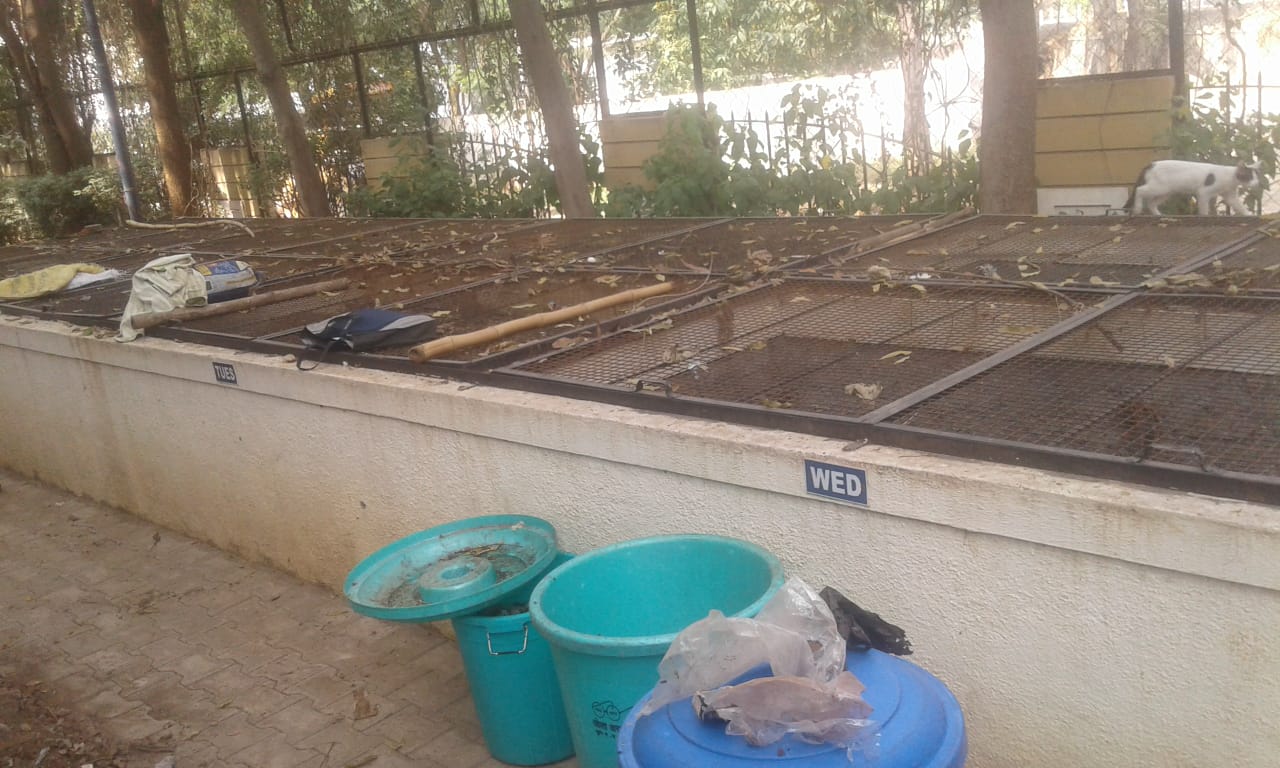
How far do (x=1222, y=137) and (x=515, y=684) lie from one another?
644 centimetres

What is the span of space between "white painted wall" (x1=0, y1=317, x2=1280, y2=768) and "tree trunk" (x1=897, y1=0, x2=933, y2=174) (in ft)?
20.8

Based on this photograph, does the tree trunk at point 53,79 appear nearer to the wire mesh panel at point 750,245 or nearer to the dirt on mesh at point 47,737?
the wire mesh panel at point 750,245

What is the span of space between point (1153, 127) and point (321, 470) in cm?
629

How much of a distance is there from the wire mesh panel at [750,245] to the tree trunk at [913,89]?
9.28 feet

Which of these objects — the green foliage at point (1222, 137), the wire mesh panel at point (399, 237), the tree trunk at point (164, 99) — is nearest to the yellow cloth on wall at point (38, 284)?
the wire mesh panel at point (399, 237)

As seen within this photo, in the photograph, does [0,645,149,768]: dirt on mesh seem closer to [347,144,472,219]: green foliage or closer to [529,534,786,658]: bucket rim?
[529,534,786,658]: bucket rim

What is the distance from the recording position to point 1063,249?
17.7 feet

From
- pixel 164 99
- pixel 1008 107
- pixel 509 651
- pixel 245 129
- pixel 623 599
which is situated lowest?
pixel 509 651

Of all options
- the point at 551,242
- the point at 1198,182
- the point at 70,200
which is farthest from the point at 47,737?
the point at 70,200

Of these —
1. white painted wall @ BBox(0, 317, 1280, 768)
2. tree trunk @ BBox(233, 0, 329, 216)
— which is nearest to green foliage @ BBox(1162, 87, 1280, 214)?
white painted wall @ BBox(0, 317, 1280, 768)

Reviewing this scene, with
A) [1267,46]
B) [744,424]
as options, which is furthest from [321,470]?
[1267,46]

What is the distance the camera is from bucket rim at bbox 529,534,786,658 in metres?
2.82

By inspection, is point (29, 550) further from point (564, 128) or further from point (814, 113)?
point (814, 113)

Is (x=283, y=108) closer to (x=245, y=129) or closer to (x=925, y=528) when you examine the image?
(x=245, y=129)
